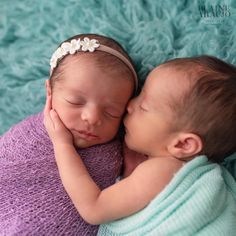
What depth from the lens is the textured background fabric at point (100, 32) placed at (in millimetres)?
1379

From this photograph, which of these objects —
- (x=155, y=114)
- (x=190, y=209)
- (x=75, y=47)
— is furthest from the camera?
(x=75, y=47)

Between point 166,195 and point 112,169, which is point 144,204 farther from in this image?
point 112,169

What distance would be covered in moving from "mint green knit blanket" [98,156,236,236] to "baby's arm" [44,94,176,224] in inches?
1.0

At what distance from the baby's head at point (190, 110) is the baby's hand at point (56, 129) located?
0.57 ft

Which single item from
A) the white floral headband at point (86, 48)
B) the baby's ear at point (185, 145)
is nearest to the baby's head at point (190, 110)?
the baby's ear at point (185, 145)

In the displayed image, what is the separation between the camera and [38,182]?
1244 mm

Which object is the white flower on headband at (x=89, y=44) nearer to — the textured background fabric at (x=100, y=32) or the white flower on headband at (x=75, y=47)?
the white flower on headband at (x=75, y=47)

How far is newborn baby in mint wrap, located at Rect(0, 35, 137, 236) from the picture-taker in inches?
47.6

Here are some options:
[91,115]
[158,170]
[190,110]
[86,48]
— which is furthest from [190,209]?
[86,48]

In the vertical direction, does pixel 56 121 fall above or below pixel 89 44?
below

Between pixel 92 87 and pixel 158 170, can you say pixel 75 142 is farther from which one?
pixel 158 170

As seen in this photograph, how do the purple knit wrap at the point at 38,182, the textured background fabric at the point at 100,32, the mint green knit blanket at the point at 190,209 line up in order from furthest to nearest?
the textured background fabric at the point at 100,32, the purple knit wrap at the point at 38,182, the mint green knit blanket at the point at 190,209

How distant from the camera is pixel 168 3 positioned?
4.66 ft

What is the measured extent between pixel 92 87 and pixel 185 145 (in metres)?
0.26
